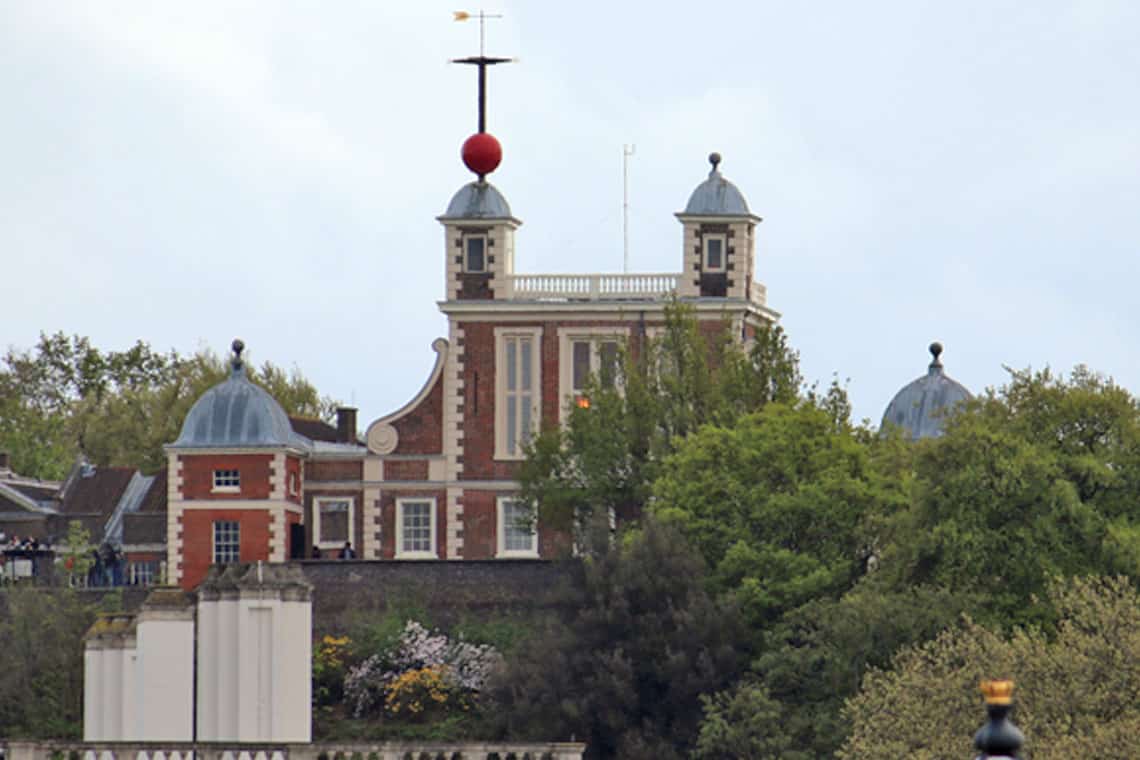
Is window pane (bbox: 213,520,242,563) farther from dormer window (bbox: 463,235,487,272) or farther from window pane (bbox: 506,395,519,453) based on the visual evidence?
dormer window (bbox: 463,235,487,272)

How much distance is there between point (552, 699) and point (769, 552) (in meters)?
5.88

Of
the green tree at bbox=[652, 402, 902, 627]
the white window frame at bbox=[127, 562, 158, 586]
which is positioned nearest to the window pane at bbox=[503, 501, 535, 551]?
the green tree at bbox=[652, 402, 902, 627]

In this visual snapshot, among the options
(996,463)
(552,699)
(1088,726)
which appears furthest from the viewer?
(552,699)

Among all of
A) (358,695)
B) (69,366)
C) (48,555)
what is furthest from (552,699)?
(69,366)

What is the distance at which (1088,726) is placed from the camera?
56344 millimetres

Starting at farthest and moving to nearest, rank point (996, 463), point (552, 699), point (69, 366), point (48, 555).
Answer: point (69, 366)
point (48, 555)
point (552, 699)
point (996, 463)

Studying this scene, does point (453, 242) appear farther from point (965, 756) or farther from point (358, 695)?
point (965, 756)

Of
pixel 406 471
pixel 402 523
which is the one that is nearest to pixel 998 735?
pixel 402 523

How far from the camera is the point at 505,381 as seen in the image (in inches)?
3627

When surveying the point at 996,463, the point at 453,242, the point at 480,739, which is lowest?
the point at 480,739

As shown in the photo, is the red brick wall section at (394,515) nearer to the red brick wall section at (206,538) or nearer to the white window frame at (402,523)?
the white window frame at (402,523)

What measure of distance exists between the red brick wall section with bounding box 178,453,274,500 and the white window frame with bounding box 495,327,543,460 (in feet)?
19.5

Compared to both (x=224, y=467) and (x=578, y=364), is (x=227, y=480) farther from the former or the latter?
(x=578, y=364)

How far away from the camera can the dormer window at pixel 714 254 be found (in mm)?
92312
